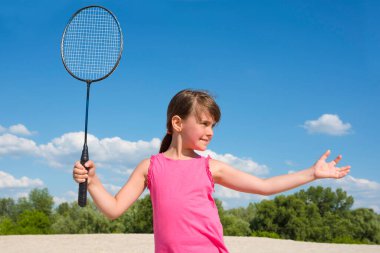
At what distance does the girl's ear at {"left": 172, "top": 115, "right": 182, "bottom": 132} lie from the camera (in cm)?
321

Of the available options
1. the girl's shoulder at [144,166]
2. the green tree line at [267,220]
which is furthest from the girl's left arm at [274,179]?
the green tree line at [267,220]

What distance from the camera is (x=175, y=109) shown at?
3.24 metres

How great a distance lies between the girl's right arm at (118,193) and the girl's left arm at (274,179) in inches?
19.2

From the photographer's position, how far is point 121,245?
13.9 m

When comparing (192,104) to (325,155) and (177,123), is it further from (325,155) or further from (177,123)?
(325,155)

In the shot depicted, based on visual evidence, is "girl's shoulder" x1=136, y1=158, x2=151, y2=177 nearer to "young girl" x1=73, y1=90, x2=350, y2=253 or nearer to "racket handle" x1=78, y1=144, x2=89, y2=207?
"young girl" x1=73, y1=90, x2=350, y2=253

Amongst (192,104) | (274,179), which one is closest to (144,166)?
(192,104)

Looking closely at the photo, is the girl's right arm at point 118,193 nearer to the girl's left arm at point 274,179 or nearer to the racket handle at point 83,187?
the racket handle at point 83,187

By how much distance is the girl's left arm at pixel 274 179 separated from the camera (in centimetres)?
327

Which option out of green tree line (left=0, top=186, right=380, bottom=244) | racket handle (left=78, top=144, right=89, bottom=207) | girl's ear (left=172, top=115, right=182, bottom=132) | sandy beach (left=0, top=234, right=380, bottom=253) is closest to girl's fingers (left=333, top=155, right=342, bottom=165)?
girl's ear (left=172, top=115, right=182, bottom=132)

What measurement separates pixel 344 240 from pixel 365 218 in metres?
5.51

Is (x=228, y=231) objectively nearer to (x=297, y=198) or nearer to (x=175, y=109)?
(x=297, y=198)

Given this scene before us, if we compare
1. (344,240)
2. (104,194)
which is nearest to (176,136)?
(104,194)

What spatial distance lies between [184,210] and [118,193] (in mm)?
506
